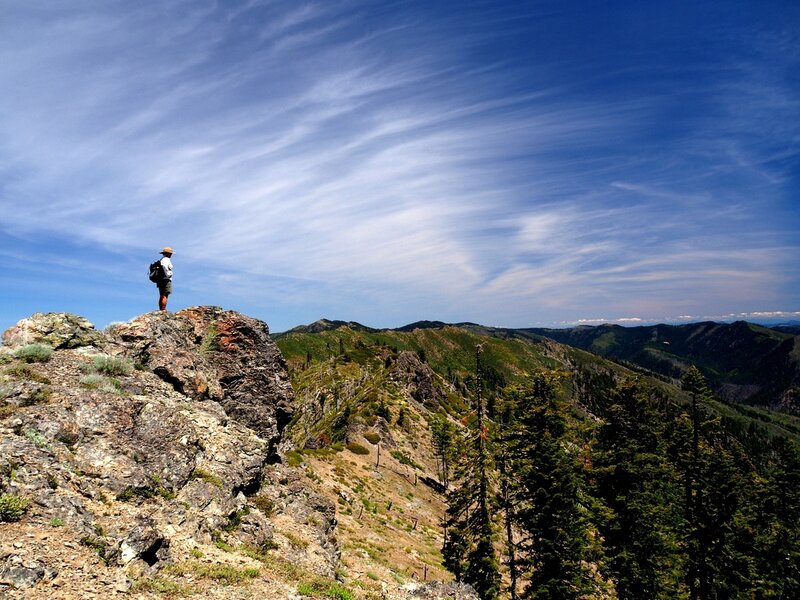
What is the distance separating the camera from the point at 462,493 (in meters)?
37.6

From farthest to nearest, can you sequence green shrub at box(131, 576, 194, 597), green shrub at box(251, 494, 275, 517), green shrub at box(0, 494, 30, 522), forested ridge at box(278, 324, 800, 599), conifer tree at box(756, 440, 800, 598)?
1. conifer tree at box(756, 440, 800, 598)
2. forested ridge at box(278, 324, 800, 599)
3. green shrub at box(251, 494, 275, 517)
4. green shrub at box(131, 576, 194, 597)
5. green shrub at box(0, 494, 30, 522)

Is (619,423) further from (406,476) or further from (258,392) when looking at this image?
(406,476)

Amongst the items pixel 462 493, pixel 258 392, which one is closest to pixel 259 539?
pixel 258 392

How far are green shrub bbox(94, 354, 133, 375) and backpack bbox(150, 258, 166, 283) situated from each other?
5930 mm

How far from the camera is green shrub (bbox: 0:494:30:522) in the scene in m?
11.3

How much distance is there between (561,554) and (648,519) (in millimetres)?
10071

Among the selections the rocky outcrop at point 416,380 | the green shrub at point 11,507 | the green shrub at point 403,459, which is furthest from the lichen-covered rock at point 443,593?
the rocky outcrop at point 416,380

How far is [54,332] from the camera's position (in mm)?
20969

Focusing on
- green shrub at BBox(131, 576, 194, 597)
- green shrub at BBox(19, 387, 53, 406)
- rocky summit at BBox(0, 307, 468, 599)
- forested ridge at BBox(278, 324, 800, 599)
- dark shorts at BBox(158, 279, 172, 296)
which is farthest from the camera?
forested ridge at BBox(278, 324, 800, 599)

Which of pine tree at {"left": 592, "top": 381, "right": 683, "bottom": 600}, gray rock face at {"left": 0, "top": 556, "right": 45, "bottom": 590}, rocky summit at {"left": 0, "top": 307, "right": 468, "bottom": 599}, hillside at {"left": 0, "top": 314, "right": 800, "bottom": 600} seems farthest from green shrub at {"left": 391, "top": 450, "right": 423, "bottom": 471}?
gray rock face at {"left": 0, "top": 556, "right": 45, "bottom": 590}

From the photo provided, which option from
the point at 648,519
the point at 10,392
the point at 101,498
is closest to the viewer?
the point at 101,498

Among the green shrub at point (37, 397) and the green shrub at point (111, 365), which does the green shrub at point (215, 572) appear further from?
the green shrub at point (111, 365)

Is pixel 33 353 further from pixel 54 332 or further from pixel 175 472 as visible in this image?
pixel 175 472

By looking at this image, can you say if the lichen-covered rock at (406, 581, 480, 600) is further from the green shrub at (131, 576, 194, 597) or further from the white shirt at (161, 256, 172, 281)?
the white shirt at (161, 256, 172, 281)
